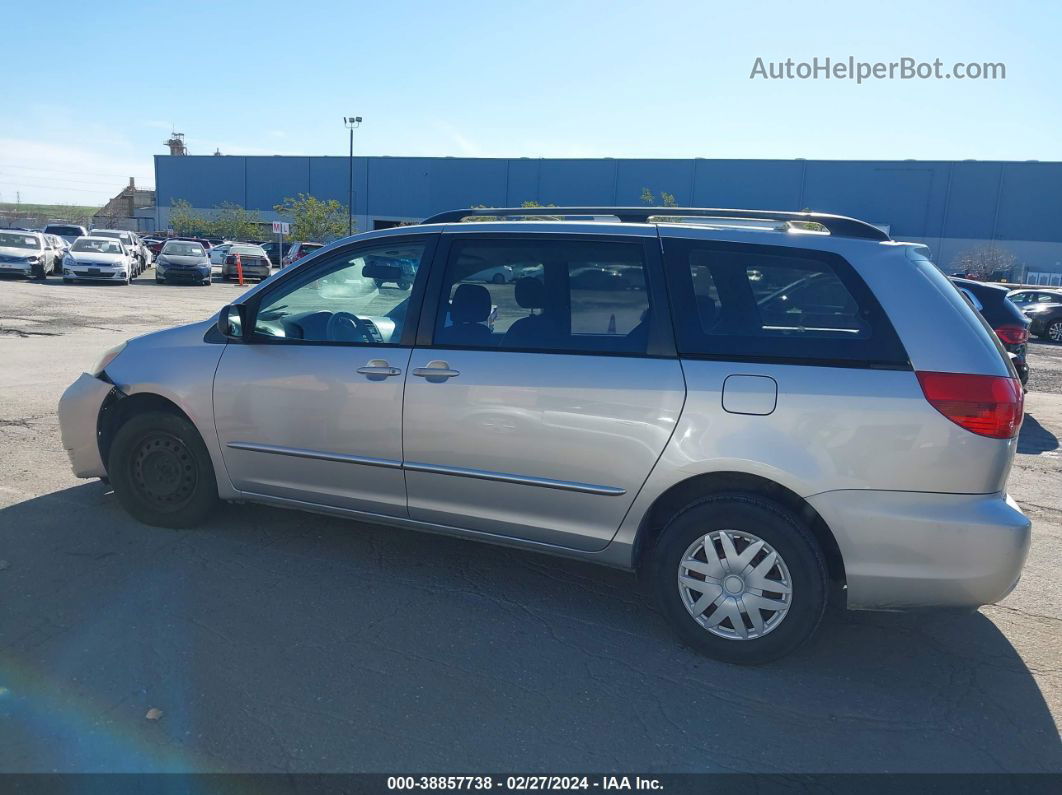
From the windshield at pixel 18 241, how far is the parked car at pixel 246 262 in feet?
22.9

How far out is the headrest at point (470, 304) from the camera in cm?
398

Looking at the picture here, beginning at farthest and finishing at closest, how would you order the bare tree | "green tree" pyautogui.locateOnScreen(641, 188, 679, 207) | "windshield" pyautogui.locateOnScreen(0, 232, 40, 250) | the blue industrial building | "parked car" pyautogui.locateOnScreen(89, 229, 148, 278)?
"green tree" pyautogui.locateOnScreen(641, 188, 679, 207), the blue industrial building, the bare tree, "parked car" pyautogui.locateOnScreen(89, 229, 148, 278), "windshield" pyautogui.locateOnScreen(0, 232, 40, 250)

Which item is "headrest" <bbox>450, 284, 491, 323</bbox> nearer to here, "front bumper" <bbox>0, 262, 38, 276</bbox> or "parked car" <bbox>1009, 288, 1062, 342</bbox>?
"parked car" <bbox>1009, 288, 1062, 342</bbox>

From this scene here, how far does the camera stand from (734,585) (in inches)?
136

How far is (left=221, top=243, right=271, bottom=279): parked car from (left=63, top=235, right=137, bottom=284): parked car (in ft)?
18.4

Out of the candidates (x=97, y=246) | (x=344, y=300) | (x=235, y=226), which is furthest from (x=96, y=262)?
(x=235, y=226)

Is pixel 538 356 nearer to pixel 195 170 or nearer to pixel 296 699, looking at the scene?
pixel 296 699

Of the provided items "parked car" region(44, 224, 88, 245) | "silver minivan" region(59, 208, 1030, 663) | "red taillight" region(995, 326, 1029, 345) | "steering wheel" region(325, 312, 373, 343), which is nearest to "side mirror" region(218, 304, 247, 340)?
"silver minivan" region(59, 208, 1030, 663)

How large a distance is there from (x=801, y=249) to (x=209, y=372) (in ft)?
10.5

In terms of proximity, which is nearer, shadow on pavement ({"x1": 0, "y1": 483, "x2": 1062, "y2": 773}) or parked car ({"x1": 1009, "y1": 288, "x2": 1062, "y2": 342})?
shadow on pavement ({"x1": 0, "y1": 483, "x2": 1062, "y2": 773})

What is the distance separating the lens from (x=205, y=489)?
4.61m

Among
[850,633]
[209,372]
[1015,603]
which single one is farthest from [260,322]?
[1015,603]

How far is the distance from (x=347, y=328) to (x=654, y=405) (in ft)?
6.04

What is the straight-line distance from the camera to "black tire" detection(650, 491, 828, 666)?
3.32m
